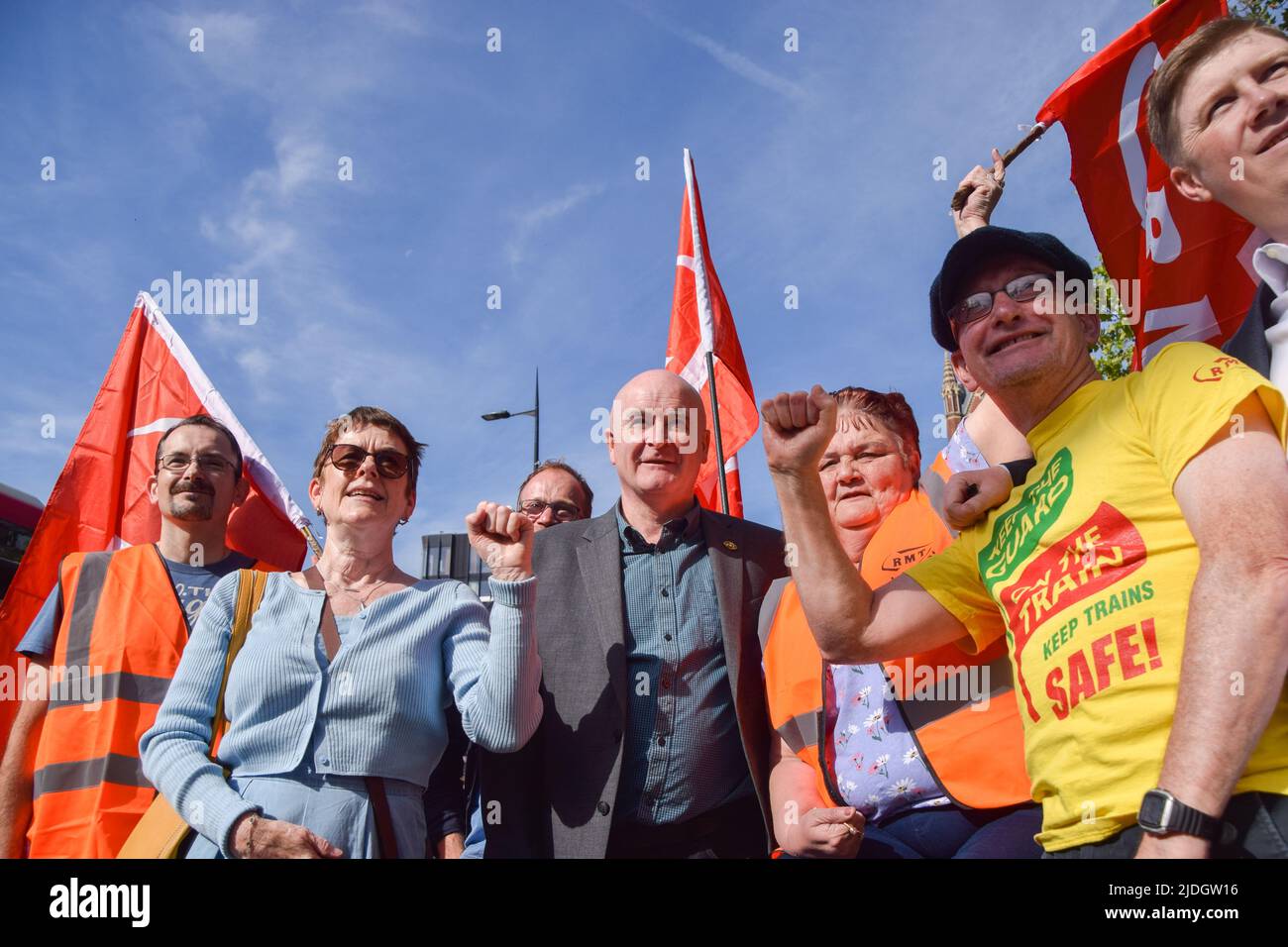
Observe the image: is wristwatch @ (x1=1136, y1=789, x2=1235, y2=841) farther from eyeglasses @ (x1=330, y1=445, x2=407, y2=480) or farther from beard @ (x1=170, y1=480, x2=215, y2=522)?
beard @ (x1=170, y1=480, x2=215, y2=522)

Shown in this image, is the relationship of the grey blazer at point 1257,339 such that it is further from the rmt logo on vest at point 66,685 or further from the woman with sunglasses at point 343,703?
the rmt logo on vest at point 66,685

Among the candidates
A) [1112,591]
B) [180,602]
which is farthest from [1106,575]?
[180,602]

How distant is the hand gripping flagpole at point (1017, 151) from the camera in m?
3.89

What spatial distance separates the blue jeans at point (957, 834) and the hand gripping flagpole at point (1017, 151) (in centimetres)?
248

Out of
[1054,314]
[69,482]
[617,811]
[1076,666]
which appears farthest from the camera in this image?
[69,482]

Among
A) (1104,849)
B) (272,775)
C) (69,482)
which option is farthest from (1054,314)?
(69,482)

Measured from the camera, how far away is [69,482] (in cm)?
540

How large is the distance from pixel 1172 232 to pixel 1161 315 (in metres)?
0.32

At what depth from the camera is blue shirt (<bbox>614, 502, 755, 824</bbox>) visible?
116 inches

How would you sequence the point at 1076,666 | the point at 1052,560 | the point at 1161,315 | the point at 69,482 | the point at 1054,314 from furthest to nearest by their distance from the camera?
the point at 69,482 → the point at 1161,315 → the point at 1054,314 → the point at 1052,560 → the point at 1076,666

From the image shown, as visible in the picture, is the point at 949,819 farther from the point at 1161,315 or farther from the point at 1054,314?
the point at 1161,315

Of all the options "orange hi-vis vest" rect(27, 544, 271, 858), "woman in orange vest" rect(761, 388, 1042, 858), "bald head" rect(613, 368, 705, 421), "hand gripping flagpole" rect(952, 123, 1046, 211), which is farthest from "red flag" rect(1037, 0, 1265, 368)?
"orange hi-vis vest" rect(27, 544, 271, 858)

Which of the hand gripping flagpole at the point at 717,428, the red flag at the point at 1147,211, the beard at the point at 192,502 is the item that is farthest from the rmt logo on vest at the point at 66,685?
the red flag at the point at 1147,211
